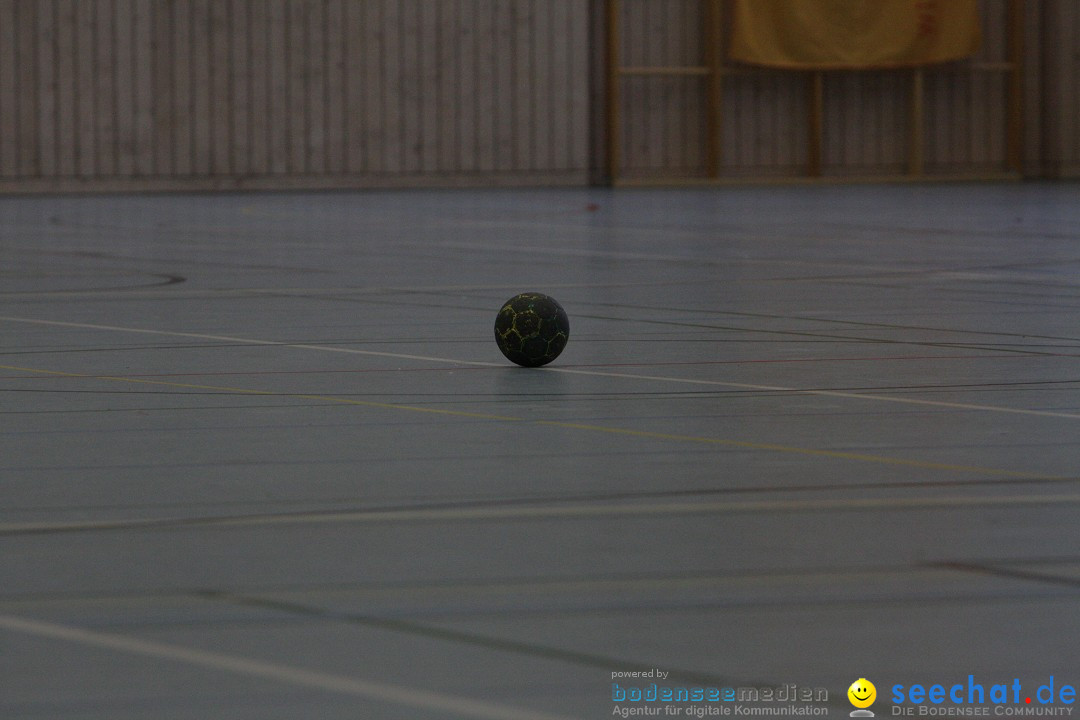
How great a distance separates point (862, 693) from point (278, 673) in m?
0.85

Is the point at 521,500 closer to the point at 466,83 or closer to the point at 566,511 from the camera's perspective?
the point at 566,511

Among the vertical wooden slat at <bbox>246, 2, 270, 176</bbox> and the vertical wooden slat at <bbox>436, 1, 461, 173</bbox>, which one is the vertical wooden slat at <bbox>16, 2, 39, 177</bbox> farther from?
the vertical wooden slat at <bbox>436, 1, 461, 173</bbox>

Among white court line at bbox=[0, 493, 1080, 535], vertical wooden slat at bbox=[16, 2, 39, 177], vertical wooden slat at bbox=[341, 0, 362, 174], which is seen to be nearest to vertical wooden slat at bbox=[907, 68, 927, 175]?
Answer: vertical wooden slat at bbox=[341, 0, 362, 174]

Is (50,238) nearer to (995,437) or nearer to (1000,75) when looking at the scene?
(995,437)

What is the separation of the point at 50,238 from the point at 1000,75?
18.4 metres

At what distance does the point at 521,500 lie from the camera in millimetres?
3949

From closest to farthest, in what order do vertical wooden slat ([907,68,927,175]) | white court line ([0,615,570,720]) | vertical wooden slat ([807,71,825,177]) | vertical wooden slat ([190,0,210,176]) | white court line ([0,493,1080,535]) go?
white court line ([0,615,570,720])
white court line ([0,493,1080,535])
vertical wooden slat ([190,0,210,176])
vertical wooden slat ([807,71,825,177])
vertical wooden slat ([907,68,927,175])

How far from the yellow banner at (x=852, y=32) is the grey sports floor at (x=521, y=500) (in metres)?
17.9

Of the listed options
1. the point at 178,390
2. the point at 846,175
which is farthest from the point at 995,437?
the point at 846,175

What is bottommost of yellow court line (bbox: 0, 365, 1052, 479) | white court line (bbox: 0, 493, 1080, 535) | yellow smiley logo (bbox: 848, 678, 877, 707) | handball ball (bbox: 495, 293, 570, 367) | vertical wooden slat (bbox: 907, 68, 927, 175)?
yellow smiley logo (bbox: 848, 678, 877, 707)

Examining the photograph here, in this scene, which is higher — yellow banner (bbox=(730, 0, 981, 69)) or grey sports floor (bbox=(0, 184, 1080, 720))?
yellow banner (bbox=(730, 0, 981, 69))

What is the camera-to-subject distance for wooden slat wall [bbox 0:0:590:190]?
24.6 metres

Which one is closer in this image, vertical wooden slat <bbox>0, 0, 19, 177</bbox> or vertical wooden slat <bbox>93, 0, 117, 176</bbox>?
vertical wooden slat <bbox>0, 0, 19, 177</bbox>

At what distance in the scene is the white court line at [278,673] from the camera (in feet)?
8.02
